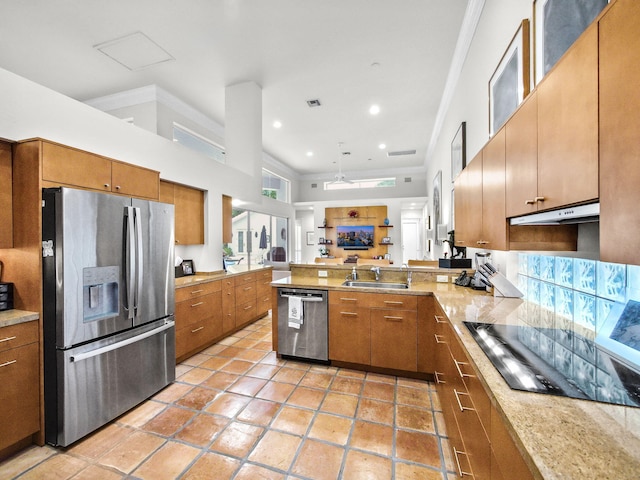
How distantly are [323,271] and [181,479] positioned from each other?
2.29 metres

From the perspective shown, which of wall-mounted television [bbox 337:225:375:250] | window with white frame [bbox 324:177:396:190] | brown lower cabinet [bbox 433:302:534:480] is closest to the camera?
brown lower cabinet [bbox 433:302:534:480]

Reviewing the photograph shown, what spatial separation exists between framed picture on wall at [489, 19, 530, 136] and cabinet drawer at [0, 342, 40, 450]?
3479mm

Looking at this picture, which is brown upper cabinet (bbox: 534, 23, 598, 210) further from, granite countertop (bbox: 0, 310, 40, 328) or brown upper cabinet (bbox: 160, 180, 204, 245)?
brown upper cabinet (bbox: 160, 180, 204, 245)

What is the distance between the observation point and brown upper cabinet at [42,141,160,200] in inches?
75.8

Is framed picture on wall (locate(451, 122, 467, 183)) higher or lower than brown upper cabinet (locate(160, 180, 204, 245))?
higher

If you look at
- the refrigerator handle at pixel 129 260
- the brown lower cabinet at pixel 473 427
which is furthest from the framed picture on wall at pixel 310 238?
the brown lower cabinet at pixel 473 427

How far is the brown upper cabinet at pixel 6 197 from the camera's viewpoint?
1.89m

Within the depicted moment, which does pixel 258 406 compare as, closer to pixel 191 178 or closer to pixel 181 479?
pixel 181 479

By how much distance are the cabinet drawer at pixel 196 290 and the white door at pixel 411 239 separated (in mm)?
7191

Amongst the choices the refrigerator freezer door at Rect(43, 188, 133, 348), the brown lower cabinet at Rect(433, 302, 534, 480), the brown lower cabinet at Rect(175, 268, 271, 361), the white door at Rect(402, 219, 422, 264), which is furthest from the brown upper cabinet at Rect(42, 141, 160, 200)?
the white door at Rect(402, 219, 422, 264)

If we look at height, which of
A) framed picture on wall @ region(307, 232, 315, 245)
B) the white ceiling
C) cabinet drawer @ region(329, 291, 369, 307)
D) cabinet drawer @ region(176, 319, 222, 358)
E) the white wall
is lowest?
cabinet drawer @ region(176, 319, 222, 358)

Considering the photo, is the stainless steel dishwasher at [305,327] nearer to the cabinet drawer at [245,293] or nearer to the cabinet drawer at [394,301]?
the cabinet drawer at [394,301]

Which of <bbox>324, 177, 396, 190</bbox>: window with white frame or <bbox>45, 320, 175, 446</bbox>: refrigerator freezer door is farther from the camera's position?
<bbox>324, 177, 396, 190</bbox>: window with white frame

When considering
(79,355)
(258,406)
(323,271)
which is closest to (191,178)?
(323,271)
